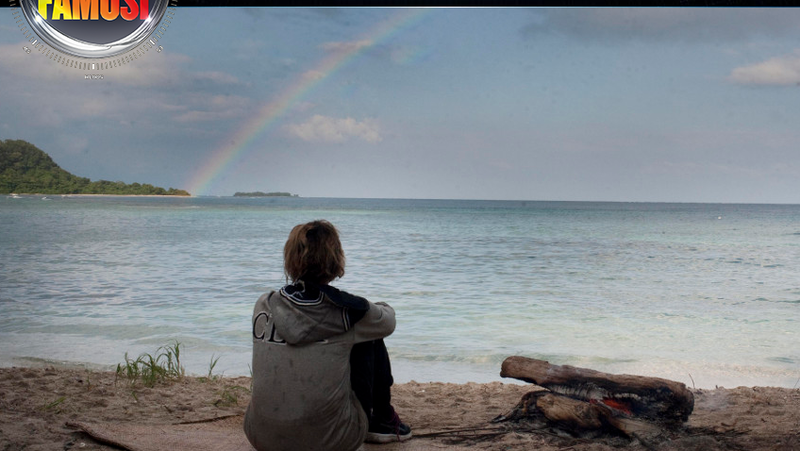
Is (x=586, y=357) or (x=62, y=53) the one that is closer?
(x=62, y=53)

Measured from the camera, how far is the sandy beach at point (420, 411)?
2.61m

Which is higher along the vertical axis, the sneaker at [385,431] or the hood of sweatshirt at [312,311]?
the hood of sweatshirt at [312,311]

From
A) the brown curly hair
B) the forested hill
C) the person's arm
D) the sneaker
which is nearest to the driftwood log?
the sneaker

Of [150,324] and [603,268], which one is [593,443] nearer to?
[150,324]

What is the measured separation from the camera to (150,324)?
6.86m

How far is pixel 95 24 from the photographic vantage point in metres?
3.10

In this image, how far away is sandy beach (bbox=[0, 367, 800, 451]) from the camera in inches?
103

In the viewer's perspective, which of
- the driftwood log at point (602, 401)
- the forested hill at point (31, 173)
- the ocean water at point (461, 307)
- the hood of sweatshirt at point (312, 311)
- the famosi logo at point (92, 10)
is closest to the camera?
the hood of sweatshirt at point (312, 311)

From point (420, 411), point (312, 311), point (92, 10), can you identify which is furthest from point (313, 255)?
point (92, 10)

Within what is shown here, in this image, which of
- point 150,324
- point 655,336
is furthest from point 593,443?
point 150,324

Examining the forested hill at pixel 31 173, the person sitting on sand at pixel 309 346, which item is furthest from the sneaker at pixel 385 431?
the forested hill at pixel 31 173

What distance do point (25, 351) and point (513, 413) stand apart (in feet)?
15.6

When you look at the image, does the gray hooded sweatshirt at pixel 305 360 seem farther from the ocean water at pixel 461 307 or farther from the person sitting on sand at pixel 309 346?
Answer: the ocean water at pixel 461 307

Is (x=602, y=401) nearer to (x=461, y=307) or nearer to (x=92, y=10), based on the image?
(x=92, y=10)
